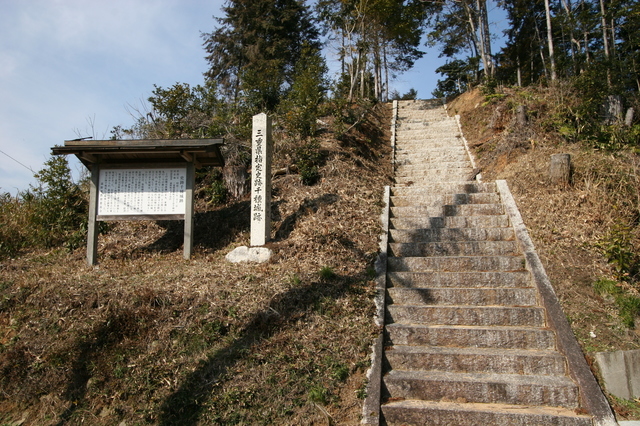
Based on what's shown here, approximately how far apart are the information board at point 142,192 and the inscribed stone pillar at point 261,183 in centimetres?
133

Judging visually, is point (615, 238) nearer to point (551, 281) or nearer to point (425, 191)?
point (551, 281)

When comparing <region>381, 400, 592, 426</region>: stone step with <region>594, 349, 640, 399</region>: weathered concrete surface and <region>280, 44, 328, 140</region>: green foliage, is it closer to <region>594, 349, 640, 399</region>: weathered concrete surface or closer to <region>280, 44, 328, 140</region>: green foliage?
<region>594, 349, 640, 399</region>: weathered concrete surface

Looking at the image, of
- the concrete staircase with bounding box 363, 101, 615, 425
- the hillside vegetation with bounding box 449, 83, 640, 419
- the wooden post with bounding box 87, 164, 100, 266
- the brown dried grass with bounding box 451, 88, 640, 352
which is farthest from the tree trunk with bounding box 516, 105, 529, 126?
the wooden post with bounding box 87, 164, 100, 266

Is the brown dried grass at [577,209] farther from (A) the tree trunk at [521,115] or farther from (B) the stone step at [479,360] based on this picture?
(B) the stone step at [479,360]

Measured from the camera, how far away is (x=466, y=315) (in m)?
5.56

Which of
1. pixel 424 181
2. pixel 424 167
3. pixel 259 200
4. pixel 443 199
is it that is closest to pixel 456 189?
pixel 443 199

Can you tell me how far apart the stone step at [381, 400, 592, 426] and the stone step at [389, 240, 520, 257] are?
2.69 meters

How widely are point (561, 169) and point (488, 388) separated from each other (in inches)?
196

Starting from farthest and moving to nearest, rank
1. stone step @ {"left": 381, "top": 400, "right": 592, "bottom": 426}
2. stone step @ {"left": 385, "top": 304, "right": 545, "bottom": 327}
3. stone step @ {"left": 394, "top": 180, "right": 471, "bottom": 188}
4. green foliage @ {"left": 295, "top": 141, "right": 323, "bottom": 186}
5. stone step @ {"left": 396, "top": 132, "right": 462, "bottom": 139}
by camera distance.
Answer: stone step @ {"left": 396, "top": 132, "right": 462, "bottom": 139}
stone step @ {"left": 394, "top": 180, "right": 471, "bottom": 188}
green foliage @ {"left": 295, "top": 141, "right": 323, "bottom": 186}
stone step @ {"left": 385, "top": 304, "right": 545, "bottom": 327}
stone step @ {"left": 381, "top": 400, "right": 592, "bottom": 426}

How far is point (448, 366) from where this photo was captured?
16.3 ft

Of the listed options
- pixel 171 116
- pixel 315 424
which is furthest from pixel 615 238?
pixel 171 116

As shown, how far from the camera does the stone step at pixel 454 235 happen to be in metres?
7.03

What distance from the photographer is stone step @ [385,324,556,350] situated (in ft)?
16.9

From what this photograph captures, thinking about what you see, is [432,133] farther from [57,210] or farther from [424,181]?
[57,210]
